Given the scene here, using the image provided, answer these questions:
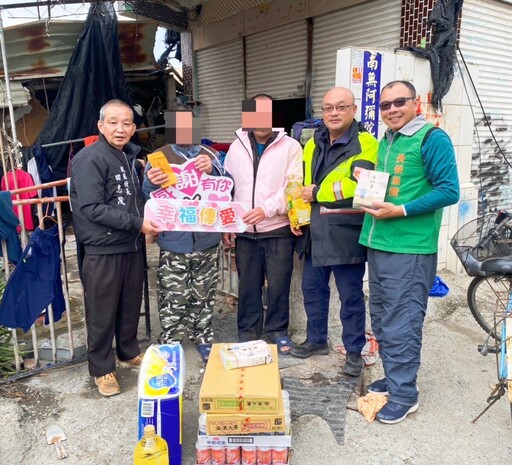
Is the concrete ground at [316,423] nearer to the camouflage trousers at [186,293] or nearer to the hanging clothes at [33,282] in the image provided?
the camouflage trousers at [186,293]

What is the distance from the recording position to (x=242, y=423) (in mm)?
2371

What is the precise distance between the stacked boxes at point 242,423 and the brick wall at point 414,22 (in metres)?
4.47

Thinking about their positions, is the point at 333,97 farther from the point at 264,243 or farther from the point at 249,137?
the point at 264,243

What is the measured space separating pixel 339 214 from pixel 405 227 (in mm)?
556

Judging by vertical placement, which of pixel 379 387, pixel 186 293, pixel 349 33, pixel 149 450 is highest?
pixel 349 33

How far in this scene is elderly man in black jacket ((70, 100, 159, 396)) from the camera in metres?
3.00

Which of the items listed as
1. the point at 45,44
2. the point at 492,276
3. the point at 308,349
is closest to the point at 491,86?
the point at 492,276

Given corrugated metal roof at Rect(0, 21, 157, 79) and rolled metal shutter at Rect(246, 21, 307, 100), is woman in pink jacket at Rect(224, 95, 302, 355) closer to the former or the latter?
rolled metal shutter at Rect(246, 21, 307, 100)

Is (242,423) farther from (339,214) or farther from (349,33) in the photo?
(349,33)

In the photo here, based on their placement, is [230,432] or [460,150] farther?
[460,150]

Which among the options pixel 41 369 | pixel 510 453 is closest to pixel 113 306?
pixel 41 369

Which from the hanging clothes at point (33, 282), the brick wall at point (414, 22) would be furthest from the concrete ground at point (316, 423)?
the brick wall at point (414, 22)

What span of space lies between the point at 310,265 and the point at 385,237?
833 mm

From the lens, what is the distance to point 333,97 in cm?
306
